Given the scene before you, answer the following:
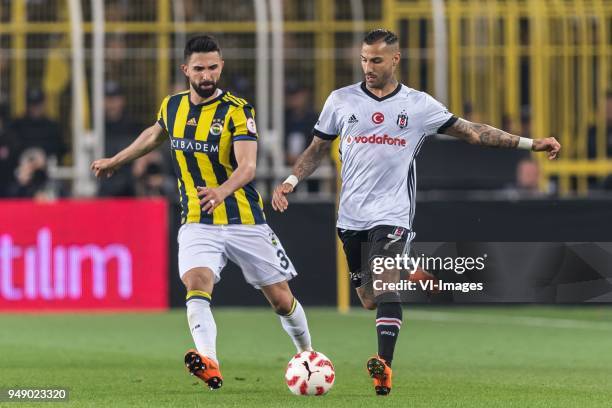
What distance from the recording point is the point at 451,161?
1705 centimetres

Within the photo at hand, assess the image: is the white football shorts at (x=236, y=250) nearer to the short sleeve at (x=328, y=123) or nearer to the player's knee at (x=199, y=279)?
the player's knee at (x=199, y=279)

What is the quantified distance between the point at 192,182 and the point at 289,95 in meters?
8.77

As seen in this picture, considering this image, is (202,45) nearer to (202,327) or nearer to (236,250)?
(236,250)

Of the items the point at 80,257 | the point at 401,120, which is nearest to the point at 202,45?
the point at 401,120

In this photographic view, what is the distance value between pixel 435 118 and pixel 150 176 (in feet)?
27.3

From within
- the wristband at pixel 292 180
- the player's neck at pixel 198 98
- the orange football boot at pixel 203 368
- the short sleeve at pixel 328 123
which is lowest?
the orange football boot at pixel 203 368

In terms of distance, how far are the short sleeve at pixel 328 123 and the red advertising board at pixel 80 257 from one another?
7393 millimetres

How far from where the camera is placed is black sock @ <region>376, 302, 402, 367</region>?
30.3ft

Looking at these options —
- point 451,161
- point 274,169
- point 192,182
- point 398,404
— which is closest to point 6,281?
point 274,169

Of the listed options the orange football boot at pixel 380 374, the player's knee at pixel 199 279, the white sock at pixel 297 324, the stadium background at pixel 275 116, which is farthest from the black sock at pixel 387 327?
the stadium background at pixel 275 116

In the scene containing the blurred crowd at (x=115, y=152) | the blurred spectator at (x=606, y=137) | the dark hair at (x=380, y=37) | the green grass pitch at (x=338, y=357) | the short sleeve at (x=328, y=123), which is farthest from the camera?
the blurred spectator at (x=606, y=137)

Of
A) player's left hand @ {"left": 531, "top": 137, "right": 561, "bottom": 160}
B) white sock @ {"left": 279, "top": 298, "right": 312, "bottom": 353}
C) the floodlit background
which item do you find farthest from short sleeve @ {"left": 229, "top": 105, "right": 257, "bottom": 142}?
the floodlit background

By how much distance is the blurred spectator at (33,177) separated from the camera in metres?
17.3

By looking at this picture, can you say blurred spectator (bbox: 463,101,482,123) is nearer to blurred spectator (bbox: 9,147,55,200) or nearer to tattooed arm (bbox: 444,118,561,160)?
blurred spectator (bbox: 9,147,55,200)
